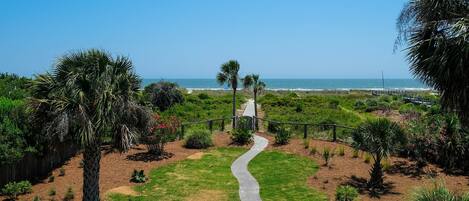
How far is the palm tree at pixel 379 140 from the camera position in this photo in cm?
1619

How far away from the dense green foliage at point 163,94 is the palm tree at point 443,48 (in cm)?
4079

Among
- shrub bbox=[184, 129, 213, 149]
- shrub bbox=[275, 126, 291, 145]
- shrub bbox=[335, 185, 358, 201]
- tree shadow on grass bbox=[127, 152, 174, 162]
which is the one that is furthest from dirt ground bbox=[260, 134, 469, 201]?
tree shadow on grass bbox=[127, 152, 174, 162]

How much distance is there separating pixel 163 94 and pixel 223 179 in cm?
3471

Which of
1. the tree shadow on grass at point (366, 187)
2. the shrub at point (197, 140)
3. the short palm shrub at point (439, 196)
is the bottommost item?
the tree shadow on grass at point (366, 187)

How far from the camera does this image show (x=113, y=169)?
18844mm

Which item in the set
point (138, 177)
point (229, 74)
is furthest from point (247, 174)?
point (229, 74)

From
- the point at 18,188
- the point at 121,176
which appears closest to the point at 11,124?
the point at 18,188

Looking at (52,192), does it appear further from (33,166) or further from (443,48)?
(443,48)

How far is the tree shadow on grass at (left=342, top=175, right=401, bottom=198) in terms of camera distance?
1543cm

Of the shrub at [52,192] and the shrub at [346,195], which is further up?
the shrub at [346,195]

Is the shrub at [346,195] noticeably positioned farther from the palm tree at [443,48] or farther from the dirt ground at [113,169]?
the dirt ground at [113,169]

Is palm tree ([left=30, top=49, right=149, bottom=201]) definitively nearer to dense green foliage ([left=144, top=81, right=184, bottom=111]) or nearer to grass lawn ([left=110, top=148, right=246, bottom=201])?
grass lawn ([left=110, top=148, right=246, bottom=201])

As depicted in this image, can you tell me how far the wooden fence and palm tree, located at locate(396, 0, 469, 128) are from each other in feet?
38.7

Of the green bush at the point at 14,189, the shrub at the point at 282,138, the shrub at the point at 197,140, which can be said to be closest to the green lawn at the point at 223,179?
the shrub at the point at 197,140
